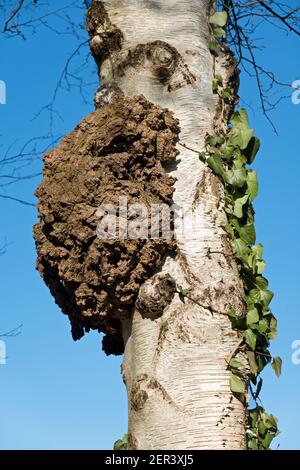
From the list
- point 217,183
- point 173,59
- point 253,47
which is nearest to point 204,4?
point 173,59

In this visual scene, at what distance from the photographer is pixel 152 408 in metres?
2.06

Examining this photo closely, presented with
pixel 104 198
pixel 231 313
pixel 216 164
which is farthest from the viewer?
pixel 216 164

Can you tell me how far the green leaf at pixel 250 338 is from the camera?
2.19m

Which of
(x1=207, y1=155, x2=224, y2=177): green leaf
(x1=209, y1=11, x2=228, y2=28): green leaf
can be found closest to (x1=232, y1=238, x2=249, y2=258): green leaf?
(x1=207, y1=155, x2=224, y2=177): green leaf

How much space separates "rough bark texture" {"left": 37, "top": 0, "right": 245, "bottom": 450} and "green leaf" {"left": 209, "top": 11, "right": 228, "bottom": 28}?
0.11 ft

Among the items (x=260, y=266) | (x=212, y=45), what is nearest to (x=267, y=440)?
(x=260, y=266)

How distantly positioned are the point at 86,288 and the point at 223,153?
0.67 metres

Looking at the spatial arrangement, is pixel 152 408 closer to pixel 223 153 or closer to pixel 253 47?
pixel 223 153

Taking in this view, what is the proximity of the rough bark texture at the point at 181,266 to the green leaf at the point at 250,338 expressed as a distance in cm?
6

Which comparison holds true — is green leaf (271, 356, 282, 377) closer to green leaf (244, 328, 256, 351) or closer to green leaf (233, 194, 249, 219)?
green leaf (244, 328, 256, 351)

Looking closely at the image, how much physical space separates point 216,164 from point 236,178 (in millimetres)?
91

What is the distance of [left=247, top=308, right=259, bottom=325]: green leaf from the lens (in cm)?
223

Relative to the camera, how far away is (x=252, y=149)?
2543 millimetres

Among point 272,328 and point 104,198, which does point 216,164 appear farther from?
point 272,328
